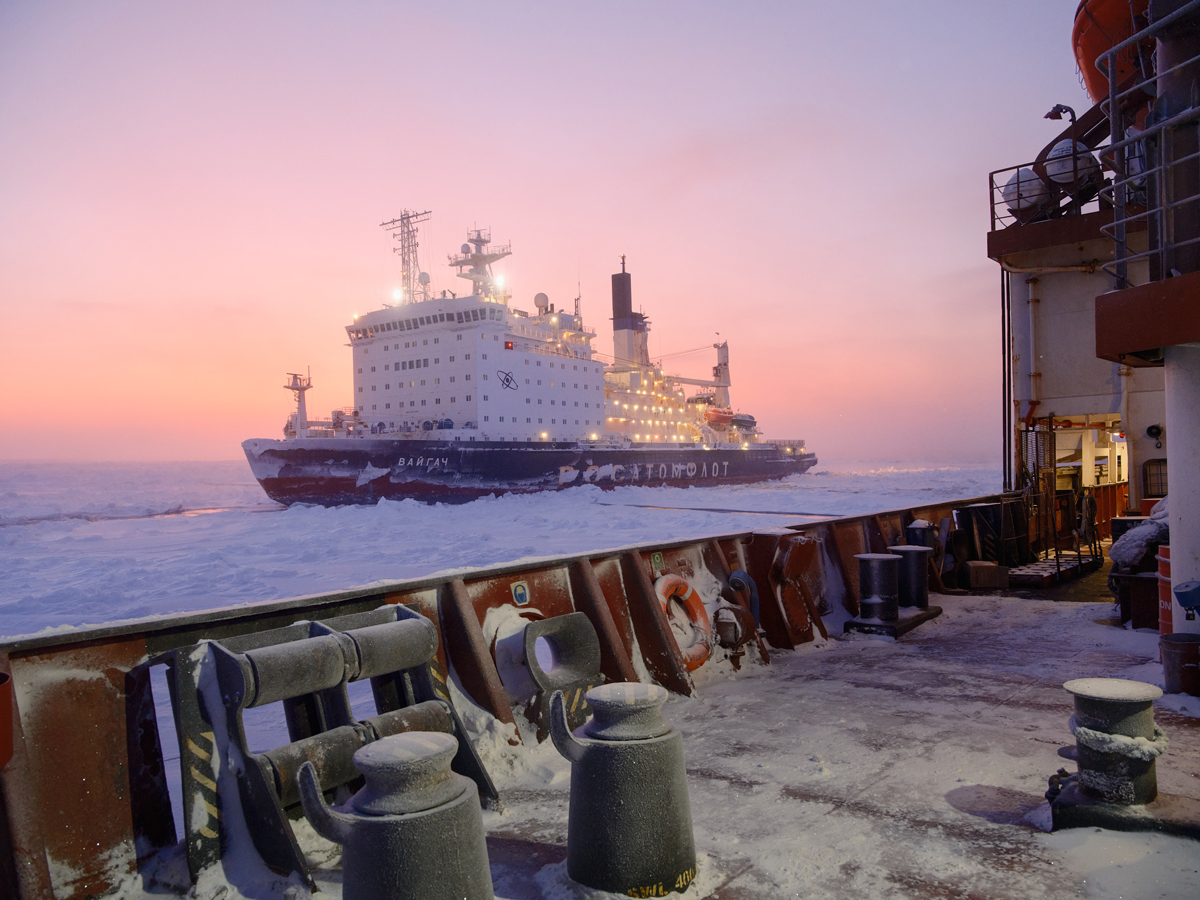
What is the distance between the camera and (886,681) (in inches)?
205

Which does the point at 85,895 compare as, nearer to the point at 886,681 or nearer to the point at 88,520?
the point at 886,681

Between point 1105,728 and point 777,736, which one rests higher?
point 1105,728

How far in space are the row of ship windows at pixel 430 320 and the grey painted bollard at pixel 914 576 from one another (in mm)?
31620

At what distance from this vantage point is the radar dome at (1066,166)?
12.1 meters

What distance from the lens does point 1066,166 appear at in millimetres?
12164

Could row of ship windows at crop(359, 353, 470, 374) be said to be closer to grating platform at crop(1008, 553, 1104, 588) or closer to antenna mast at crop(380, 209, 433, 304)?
antenna mast at crop(380, 209, 433, 304)

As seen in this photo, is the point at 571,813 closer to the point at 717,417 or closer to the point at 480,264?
the point at 480,264

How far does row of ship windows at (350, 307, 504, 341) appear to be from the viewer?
37.0m

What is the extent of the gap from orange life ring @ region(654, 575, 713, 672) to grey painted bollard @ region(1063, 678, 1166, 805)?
2.65 meters

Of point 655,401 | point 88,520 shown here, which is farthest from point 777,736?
point 655,401

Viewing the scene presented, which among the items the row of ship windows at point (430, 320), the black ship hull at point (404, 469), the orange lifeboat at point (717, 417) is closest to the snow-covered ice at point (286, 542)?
the black ship hull at point (404, 469)

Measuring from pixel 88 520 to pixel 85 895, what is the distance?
130 ft

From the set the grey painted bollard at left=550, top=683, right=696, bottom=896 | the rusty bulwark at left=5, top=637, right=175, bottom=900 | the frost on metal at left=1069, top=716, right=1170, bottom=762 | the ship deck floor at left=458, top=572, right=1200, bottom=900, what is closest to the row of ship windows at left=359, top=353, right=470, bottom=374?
the ship deck floor at left=458, top=572, right=1200, bottom=900

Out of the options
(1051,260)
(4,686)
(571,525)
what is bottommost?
(571,525)
